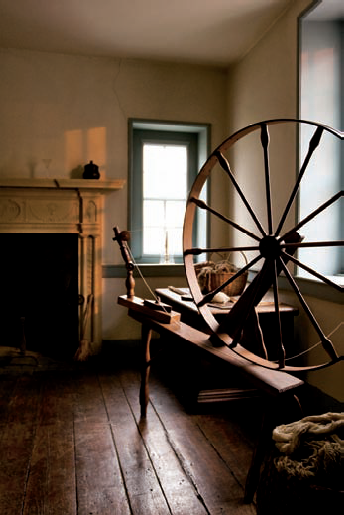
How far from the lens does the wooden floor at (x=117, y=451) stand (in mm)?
1925

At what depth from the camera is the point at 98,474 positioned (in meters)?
2.15

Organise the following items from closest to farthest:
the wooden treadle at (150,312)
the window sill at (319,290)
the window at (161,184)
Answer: the wooden treadle at (150,312) < the window sill at (319,290) < the window at (161,184)

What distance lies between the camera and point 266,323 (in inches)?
119

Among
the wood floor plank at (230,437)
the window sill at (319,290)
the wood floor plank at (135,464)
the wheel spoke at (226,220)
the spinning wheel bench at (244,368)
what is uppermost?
the wheel spoke at (226,220)

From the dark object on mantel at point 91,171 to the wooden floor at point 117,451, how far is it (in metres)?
1.80

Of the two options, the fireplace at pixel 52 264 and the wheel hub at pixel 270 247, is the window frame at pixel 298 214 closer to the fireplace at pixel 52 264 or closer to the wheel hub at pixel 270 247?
the wheel hub at pixel 270 247

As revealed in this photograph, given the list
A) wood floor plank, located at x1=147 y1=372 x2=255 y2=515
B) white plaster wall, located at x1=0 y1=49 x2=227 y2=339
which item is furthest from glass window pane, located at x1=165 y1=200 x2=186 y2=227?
wood floor plank, located at x1=147 y1=372 x2=255 y2=515

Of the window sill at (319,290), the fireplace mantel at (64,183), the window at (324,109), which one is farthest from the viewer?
the fireplace mantel at (64,183)

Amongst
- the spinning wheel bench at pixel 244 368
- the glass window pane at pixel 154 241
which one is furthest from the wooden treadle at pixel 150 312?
the glass window pane at pixel 154 241

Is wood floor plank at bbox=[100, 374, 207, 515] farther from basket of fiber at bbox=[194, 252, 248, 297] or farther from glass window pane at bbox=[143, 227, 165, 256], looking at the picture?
glass window pane at bbox=[143, 227, 165, 256]

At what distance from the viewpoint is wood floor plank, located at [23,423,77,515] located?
1888 millimetres

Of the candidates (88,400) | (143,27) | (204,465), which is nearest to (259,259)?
(204,465)

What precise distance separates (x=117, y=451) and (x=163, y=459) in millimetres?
257

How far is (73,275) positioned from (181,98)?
1.97m
